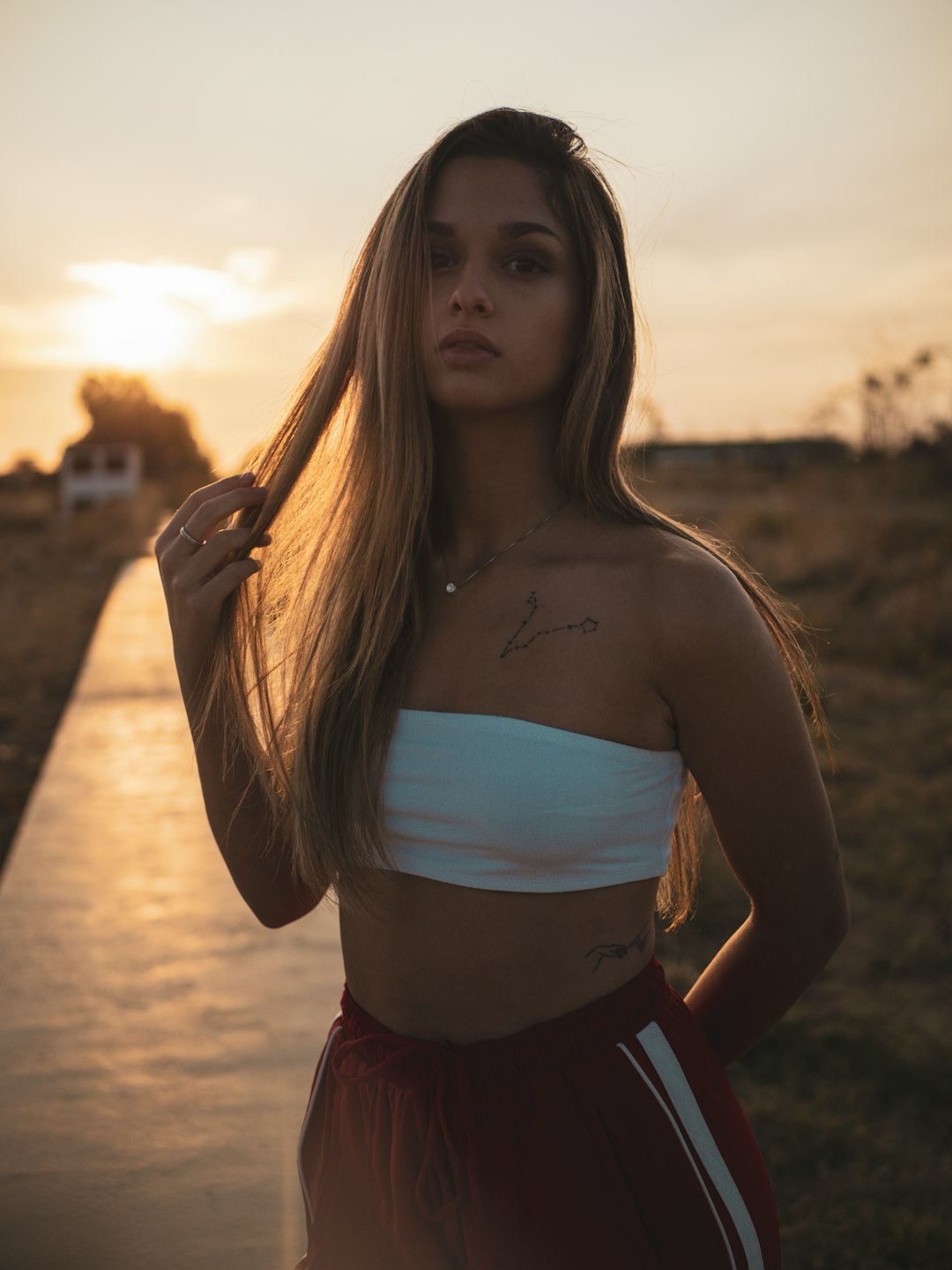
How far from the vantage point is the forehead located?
1444 millimetres

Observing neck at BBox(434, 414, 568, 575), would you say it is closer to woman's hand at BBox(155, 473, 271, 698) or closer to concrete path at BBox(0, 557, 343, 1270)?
woman's hand at BBox(155, 473, 271, 698)

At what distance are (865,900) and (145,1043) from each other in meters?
2.62

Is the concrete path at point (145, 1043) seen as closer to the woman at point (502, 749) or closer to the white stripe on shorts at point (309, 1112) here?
the white stripe on shorts at point (309, 1112)

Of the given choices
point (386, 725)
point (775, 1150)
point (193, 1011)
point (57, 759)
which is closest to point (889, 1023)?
point (775, 1150)

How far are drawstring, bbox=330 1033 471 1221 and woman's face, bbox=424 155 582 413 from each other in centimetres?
79

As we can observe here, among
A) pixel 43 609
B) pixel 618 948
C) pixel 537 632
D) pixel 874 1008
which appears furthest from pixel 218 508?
pixel 43 609

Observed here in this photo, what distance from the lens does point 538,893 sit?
1241 millimetres

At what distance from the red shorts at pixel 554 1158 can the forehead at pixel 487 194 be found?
0.98 metres

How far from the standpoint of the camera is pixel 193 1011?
9.92 ft

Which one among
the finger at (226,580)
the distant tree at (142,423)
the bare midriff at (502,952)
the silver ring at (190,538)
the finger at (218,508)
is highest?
the distant tree at (142,423)

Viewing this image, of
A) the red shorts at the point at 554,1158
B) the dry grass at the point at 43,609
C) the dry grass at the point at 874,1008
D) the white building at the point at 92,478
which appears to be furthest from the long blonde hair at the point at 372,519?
the white building at the point at 92,478

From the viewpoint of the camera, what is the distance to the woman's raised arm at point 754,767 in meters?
1.20

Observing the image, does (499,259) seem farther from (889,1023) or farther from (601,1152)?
(889,1023)

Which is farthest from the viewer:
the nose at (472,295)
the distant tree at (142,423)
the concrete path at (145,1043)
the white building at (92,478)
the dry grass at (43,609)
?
the distant tree at (142,423)
